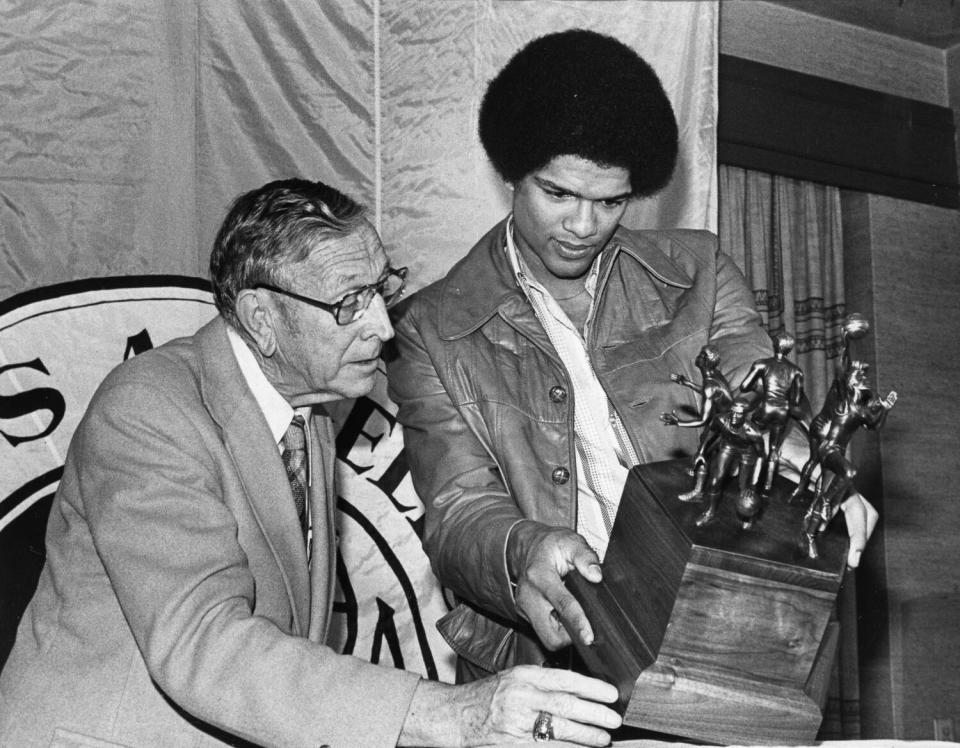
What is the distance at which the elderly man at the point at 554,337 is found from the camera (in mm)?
2600

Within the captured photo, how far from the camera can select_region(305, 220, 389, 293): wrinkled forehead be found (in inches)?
93.7

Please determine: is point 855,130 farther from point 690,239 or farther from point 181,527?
point 181,527

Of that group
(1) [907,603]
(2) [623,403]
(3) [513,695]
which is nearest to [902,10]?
(1) [907,603]

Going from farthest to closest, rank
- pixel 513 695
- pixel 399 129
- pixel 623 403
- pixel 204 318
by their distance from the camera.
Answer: pixel 399 129 < pixel 204 318 < pixel 623 403 < pixel 513 695

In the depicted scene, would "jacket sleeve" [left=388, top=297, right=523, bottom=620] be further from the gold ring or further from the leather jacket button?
the gold ring

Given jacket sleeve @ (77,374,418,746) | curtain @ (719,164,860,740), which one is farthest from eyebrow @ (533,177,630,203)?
curtain @ (719,164,860,740)

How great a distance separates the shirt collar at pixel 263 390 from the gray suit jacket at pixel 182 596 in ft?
0.20

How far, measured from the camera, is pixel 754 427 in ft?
6.11

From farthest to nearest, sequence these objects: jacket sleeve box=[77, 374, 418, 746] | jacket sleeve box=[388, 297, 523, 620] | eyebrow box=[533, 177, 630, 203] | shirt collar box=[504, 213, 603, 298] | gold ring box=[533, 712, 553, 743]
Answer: shirt collar box=[504, 213, 603, 298]
eyebrow box=[533, 177, 630, 203]
jacket sleeve box=[388, 297, 523, 620]
jacket sleeve box=[77, 374, 418, 746]
gold ring box=[533, 712, 553, 743]

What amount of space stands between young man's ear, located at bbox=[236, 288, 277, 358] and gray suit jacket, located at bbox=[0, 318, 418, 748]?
58mm

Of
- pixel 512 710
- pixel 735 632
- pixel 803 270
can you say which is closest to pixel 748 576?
pixel 735 632

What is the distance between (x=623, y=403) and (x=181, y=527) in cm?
103

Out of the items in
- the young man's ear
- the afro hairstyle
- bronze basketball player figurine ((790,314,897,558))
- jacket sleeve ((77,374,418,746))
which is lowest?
jacket sleeve ((77,374,418,746))

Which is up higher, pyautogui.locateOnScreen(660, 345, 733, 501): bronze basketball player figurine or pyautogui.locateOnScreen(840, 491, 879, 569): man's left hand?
pyautogui.locateOnScreen(660, 345, 733, 501): bronze basketball player figurine
